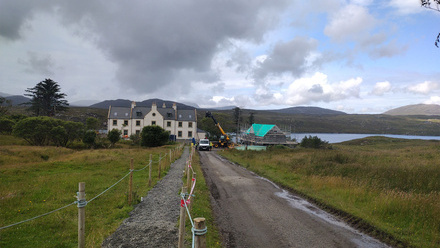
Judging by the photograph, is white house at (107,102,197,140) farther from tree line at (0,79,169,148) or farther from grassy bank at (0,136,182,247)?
grassy bank at (0,136,182,247)

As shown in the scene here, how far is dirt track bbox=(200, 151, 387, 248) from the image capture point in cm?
712

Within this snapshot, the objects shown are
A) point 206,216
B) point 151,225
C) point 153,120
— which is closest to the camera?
point 151,225

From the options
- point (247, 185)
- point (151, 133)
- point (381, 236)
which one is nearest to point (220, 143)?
point (151, 133)

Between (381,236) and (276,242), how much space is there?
3402 millimetres

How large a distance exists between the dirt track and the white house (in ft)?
186

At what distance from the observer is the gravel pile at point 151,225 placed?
6.45m

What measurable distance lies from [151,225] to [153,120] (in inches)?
2462

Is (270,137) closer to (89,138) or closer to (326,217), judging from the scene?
(89,138)

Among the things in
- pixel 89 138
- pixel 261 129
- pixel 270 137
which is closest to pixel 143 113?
pixel 89 138

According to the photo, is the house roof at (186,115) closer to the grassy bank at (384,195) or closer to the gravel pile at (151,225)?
the grassy bank at (384,195)

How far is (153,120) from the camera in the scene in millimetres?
68125

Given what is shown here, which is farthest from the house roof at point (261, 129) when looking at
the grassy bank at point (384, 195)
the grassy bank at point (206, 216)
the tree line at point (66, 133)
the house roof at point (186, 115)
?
the grassy bank at point (206, 216)

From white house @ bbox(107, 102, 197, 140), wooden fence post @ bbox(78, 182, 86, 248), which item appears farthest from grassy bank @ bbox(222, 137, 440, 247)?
white house @ bbox(107, 102, 197, 140)

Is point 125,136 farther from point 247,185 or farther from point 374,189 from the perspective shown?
point 374,189
